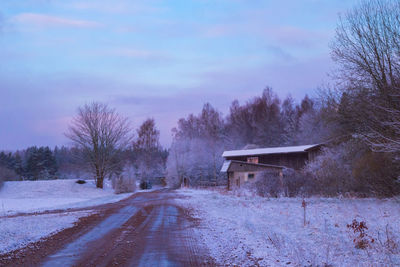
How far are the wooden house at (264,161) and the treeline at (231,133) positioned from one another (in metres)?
10.1

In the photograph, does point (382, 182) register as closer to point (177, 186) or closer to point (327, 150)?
point (327, 150)

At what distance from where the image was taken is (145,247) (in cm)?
910

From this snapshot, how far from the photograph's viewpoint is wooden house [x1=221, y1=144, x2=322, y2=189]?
44812 mm

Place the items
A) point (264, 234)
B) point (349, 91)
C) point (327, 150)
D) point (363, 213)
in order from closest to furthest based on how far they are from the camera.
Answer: point (264, 234), point (363, 213), point (349, 91), point (327, 150)

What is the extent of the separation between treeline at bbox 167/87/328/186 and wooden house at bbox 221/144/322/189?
33.0 ft

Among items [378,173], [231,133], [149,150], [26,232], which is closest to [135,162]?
[149,150]

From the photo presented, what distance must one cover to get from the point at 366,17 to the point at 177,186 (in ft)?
176

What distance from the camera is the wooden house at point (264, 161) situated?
1764 inches

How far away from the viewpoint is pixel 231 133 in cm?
7338

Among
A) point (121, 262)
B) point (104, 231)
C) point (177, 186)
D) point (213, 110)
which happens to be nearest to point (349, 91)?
point (104, 231)

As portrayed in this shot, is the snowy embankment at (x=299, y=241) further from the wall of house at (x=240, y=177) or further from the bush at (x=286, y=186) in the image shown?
the wall of house at (x=240, y=177)

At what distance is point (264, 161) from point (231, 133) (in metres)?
24.2

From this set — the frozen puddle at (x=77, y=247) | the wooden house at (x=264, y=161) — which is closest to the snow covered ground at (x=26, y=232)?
the frozen puddle at (x=77, y=247)

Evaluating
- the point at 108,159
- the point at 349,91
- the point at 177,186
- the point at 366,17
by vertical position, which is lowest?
the point at 177,186
